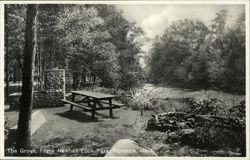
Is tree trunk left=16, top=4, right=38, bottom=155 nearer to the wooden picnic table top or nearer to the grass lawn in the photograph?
the grass lawn

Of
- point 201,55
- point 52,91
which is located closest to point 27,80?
point 52,91

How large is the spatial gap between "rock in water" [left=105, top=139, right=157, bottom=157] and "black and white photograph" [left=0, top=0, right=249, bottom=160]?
0.02 meters

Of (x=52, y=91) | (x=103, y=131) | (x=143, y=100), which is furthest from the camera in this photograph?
(x=52, y=91)

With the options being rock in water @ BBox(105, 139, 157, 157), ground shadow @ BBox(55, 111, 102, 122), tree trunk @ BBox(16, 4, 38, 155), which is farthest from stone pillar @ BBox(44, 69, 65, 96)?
rock in water @ BBox(105, 139, 157, 157)

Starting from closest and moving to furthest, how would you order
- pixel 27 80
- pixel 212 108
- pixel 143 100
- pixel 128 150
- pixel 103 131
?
pixel 27 80 → pixel 128 150 → pixel 103 131 → pixel 212 108 → pixel 143 100

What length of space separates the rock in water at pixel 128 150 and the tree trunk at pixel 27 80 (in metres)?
1.29

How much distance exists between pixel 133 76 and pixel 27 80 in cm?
171

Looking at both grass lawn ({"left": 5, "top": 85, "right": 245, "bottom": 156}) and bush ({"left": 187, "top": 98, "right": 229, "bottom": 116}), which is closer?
grass lawn ({"left": 5, "top": 85, "right": 245, "bottom": 156})

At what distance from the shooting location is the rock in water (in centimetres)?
457

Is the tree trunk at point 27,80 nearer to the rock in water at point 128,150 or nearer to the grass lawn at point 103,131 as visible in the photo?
the grass lawn at point 103,131

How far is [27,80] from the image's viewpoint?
4395 millimetres

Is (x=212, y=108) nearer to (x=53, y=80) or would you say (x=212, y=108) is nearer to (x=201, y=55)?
(x=201, y=55)

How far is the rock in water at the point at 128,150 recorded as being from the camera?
4.57m

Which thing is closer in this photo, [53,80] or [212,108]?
[212,108]
